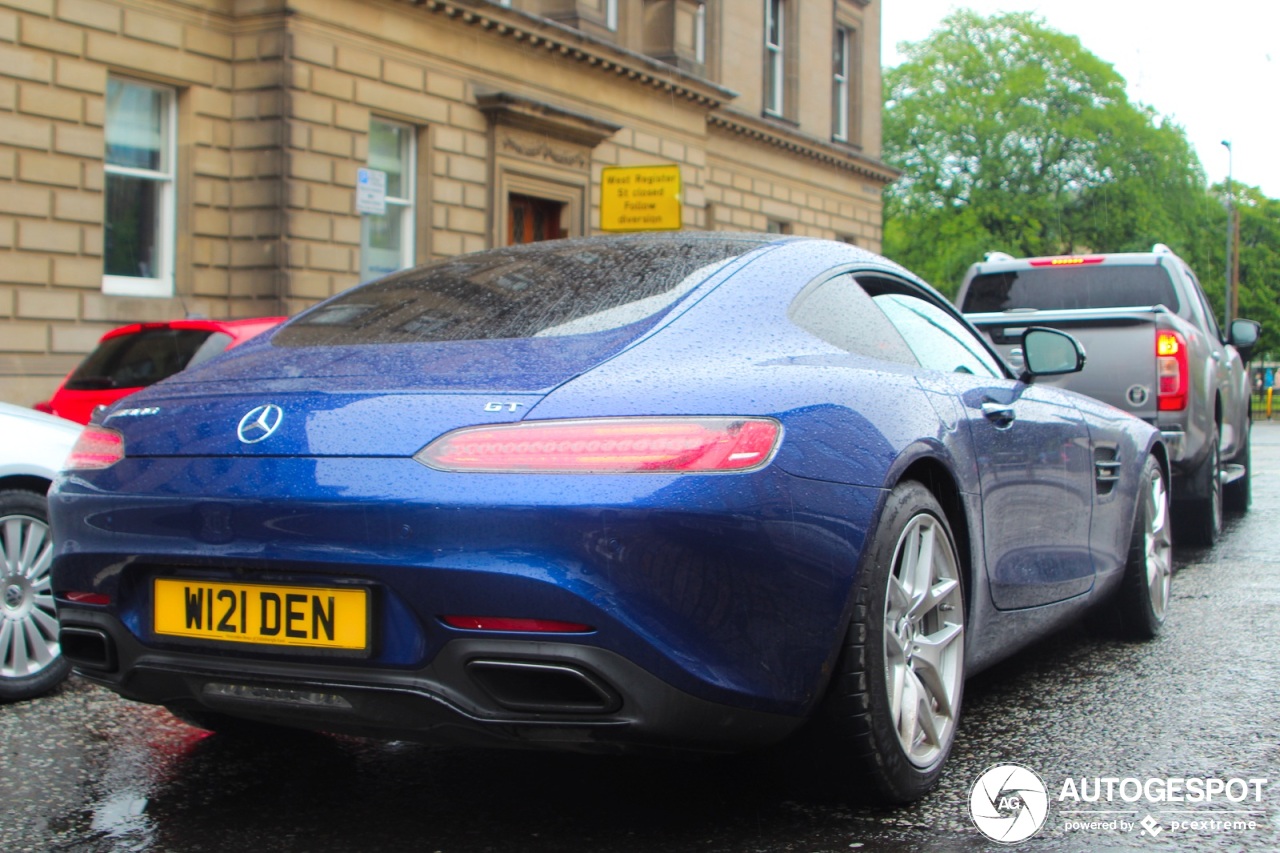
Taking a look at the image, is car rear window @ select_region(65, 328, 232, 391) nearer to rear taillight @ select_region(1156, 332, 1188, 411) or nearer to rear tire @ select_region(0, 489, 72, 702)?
rear tire @ select_region(0, 489, 72, 702)

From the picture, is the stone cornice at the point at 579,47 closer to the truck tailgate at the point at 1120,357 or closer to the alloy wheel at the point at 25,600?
the truck tailgate at the point at 1120,357

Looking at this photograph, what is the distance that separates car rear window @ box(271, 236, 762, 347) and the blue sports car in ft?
0.05

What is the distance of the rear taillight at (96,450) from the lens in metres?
3.20

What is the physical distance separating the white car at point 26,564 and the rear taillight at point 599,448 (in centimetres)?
248

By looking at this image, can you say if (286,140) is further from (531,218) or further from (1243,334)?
(1243,334)

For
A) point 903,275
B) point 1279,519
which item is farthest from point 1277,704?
point 1279,519

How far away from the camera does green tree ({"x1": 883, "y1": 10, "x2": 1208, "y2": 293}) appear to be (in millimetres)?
52812

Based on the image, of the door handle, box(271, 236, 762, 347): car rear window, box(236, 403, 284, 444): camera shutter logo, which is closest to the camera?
box(236, 403, 284, 444): camera shutter logo

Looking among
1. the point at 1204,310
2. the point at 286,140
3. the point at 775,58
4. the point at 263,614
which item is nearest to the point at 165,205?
the point at 286,140

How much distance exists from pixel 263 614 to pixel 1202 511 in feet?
24.3

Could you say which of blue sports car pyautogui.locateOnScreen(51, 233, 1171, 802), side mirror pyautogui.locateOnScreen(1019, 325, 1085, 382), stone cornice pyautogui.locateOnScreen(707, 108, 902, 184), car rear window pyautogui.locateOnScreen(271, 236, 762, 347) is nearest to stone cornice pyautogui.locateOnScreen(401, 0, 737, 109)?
stone cornice pyautogui.locateOnScreen(707, 108, 902, 184)

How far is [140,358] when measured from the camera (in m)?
9.41

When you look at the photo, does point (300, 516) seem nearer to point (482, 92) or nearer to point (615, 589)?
point (615, 589)

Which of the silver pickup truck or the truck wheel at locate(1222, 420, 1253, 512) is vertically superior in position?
the silver pickup truck
